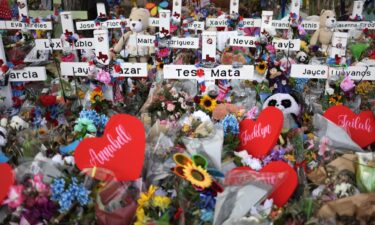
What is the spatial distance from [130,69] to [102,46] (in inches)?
9.2

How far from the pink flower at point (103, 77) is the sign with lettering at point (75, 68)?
0.42 feet

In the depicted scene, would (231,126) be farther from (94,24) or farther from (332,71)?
(94,24)

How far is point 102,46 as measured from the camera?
2.53 metres

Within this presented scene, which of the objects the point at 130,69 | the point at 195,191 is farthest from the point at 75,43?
the point at 195,191

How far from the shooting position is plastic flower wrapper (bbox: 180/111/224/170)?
1.75 meters

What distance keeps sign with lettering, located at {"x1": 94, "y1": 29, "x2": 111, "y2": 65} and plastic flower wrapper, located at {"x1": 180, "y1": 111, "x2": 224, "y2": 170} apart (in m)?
0.94

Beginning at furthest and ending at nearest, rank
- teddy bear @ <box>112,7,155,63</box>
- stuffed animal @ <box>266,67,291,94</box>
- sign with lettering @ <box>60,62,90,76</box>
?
teddy bear @ <box>112,7,155,63</box>, stuffed animal @ <box>266,67,291,94</box>, sign with lettering @ <box>60,62,90,76</box>

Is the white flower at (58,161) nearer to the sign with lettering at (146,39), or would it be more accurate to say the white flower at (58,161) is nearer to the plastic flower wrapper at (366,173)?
the plastic flower wrapper at (366,173)

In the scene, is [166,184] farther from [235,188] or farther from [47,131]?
[47,131]

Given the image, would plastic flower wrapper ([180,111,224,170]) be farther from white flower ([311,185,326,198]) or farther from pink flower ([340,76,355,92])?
pink flower ([340,76,355,92])

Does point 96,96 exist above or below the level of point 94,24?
below

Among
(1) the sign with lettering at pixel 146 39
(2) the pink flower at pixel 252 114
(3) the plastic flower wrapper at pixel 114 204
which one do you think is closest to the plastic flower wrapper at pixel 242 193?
(3) the plastic flower wrapper at pixel 114 204

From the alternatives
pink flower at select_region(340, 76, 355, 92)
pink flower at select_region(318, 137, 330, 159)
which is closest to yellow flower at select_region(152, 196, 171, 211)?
pink flower at select_region(318, 137, 330, 159)

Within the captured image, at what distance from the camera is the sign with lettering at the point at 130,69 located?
Answer: 2584mm
